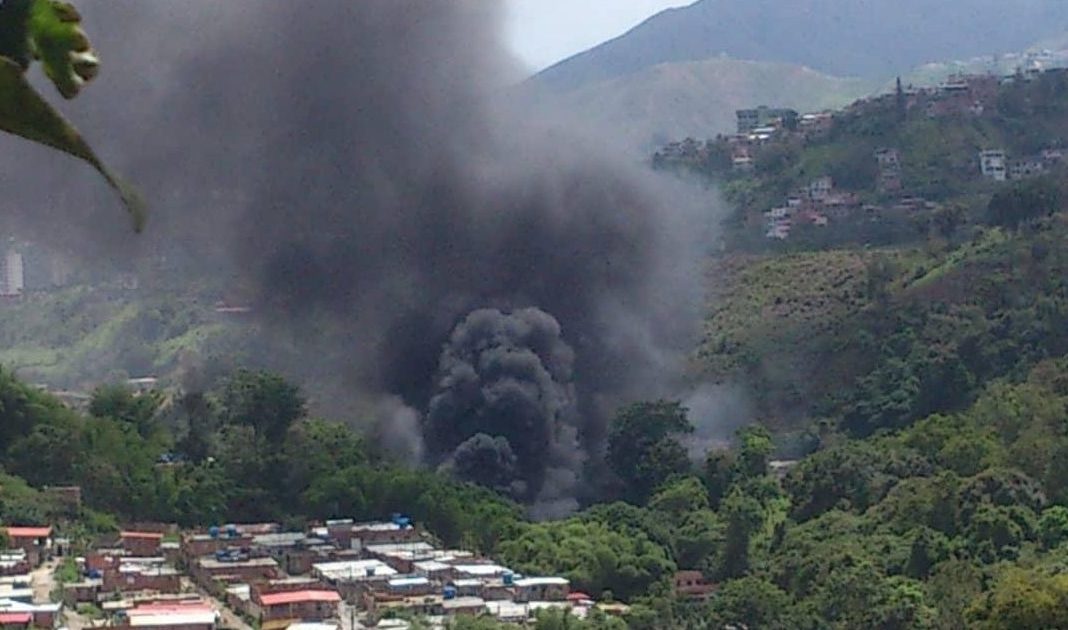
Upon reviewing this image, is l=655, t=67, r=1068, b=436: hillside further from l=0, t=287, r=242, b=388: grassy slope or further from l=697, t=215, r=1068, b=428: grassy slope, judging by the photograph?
l=0, t=287, r=242, b=388: grassy slope

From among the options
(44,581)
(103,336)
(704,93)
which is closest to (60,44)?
(44,581)

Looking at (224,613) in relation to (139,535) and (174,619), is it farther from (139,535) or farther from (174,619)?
(139,535)

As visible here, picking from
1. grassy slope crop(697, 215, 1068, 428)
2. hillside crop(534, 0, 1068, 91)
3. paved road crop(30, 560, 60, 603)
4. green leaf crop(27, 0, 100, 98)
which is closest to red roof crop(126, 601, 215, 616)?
paved road crop(30, 560, 60, 603)

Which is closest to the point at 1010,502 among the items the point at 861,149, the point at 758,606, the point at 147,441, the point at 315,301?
the point at 758,606

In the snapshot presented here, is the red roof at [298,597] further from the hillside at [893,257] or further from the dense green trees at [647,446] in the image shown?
the hillside at [893,257]

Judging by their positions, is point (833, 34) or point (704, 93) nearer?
point (704, 93)

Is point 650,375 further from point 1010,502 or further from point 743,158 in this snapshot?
point 743,158
